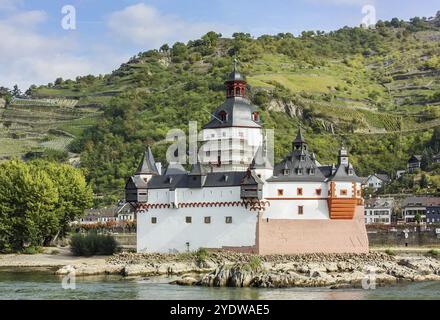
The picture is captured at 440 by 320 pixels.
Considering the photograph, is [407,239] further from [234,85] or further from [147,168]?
[147,168]

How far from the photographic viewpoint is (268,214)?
230ft

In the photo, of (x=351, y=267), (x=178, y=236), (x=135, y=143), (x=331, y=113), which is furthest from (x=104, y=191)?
(x=351, y=267)

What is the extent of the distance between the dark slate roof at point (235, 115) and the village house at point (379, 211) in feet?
102

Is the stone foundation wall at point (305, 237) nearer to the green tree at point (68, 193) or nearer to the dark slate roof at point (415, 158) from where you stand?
the green tree at point (68, 193)

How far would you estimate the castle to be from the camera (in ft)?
229

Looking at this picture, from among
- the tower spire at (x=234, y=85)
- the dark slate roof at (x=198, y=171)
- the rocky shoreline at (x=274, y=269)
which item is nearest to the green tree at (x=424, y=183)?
the rocky shoreline at (x=274, y=269)

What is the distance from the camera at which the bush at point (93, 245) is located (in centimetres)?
7850

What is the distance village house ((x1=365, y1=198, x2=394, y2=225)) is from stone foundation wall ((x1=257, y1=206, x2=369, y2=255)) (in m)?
32.8

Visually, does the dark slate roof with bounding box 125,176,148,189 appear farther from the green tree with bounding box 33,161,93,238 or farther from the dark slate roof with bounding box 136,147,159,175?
the green tree with bounding box 33,161,93,238

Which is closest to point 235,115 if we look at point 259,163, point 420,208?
point 259,163

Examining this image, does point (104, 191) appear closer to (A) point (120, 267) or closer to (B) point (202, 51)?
(A) point (120, 267)

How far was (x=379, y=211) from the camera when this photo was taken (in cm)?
10544

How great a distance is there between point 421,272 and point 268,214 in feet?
41.9

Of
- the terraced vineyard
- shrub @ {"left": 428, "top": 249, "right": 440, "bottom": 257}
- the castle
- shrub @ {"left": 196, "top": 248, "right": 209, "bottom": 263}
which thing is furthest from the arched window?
the terraced vineyard
